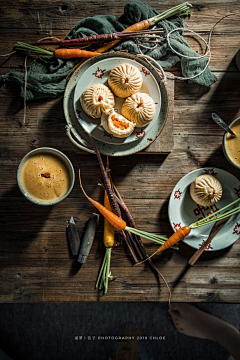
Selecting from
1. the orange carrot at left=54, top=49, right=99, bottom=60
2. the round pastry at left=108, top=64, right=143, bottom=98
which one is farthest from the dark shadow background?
the orange carrot at left=54, top=49, right=99, bottom=60

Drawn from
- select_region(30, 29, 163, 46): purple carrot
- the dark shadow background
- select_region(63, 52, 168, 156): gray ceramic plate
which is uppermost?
select_region(30, 29, 163, 46): purple carrot

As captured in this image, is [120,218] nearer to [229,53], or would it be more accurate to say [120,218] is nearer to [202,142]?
[202,142]

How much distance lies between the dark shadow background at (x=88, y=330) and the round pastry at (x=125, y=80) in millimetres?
1408

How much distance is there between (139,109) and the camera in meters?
1.10

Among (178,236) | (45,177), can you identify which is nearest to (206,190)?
(178,236)

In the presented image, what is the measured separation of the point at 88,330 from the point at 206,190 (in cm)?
132

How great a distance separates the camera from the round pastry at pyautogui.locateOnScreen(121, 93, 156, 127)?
3.61 ft

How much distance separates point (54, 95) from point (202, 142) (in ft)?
2.49

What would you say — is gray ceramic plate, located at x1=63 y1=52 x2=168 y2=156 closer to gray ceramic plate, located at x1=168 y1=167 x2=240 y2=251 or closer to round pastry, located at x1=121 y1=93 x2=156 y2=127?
round pastry, located at x1=121 y1=93 x2=156 y2=127

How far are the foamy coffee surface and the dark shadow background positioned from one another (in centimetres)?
105

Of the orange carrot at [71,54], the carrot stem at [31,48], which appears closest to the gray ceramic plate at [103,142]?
the orange carrot at [71,54]

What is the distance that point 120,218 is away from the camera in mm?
1212

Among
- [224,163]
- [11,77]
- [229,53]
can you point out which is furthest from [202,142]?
[11,77]

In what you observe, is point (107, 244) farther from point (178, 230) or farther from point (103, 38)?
point (103, 38)
